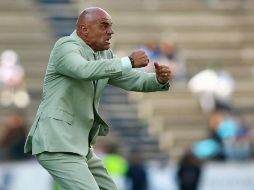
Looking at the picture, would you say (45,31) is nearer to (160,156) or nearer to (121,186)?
(160,156)

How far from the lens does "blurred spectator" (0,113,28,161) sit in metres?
18.7

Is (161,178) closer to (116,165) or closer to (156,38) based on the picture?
(116,165)

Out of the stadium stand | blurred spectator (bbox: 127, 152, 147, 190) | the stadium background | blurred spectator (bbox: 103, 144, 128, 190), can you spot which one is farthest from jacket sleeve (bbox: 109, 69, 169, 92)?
the stadium stand

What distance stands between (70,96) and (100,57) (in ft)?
1.44

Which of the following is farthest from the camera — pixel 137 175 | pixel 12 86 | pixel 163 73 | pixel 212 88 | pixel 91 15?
pixel 212 88

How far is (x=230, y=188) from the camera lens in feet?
60.3

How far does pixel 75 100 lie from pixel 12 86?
47.0 feet

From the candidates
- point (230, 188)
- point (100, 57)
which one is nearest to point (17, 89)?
point (230, 188)

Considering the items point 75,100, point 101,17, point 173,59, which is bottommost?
point 173,59

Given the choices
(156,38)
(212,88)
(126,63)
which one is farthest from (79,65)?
(156,38)

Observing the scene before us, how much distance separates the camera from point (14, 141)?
18.9 metres

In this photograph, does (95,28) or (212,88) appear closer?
(95,28)

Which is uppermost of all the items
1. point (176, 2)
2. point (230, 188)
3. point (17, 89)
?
point (176, 2)

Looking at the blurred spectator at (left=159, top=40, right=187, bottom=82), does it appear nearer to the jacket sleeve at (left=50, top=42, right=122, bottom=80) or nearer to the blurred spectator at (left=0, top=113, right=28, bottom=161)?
the blurred spectator at (left=0, top=113, right=28, bottom=161)
